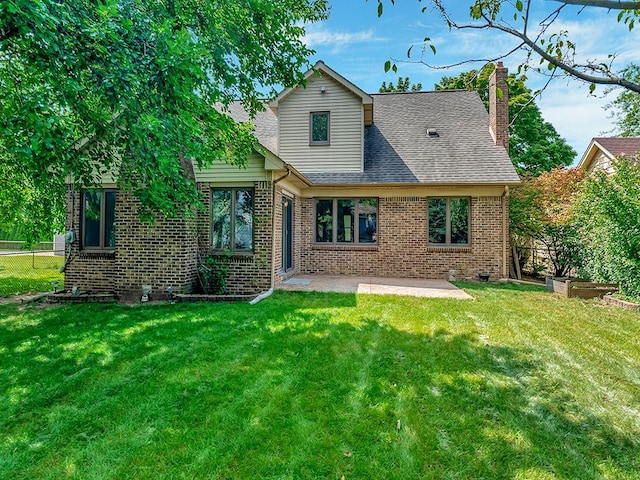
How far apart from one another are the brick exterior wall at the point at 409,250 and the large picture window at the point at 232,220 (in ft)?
10.9

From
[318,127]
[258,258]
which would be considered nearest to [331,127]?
[318,127]

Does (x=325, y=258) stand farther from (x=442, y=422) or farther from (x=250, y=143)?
(x=442, y=422)

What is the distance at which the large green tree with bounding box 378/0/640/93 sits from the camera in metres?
2.81

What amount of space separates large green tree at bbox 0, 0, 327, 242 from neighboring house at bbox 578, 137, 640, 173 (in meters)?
16.7

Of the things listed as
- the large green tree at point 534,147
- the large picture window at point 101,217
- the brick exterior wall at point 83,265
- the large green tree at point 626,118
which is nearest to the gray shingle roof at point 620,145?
the large green tree at point 534,147

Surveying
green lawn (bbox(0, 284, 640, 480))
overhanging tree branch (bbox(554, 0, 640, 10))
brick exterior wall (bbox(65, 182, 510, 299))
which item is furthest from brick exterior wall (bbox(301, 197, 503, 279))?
overhanging tree branch (bbox(554, 0, 640, 10))

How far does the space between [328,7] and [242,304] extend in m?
8.33

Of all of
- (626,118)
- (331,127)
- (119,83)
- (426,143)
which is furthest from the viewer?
(626,118)

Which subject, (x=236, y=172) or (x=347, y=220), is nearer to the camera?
(x=236, y=172)

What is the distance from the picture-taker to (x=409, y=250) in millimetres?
11469

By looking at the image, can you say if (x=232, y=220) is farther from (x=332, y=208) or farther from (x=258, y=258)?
(x=332, y=208)

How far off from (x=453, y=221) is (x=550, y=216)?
3.22 meters

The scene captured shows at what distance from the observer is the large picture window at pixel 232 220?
29.1 feet

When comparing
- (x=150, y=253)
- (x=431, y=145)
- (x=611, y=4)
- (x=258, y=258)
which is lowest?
(x=258, y=258)
